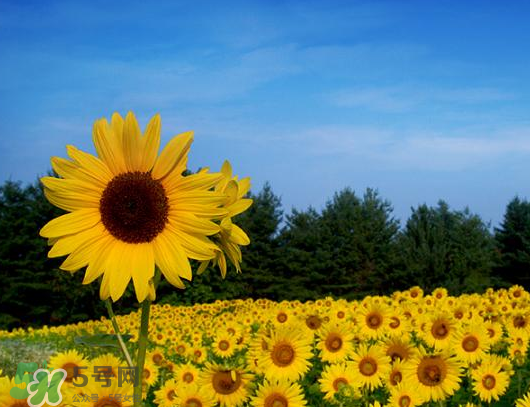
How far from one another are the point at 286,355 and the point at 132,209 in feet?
7.17

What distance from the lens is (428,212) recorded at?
115 ft

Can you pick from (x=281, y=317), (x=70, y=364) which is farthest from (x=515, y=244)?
(x=70, y=364)

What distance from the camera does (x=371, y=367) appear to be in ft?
13.0

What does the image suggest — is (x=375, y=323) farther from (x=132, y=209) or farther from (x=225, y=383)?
(x=132, y=209)

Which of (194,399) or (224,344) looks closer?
(194,399)

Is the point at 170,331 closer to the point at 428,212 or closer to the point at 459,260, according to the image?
the point at 459,260

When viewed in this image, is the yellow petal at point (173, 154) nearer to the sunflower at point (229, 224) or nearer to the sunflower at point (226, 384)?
the sunflower at point (229, 224)

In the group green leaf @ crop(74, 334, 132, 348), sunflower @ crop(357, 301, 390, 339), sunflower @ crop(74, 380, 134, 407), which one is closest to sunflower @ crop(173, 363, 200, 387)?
sunflower @ crop(357, 301, 390, 339)

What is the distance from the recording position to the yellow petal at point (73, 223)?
5.66 feet

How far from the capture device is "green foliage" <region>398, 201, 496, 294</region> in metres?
31.2

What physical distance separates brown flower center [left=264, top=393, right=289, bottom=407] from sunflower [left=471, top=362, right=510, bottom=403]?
196 centimetres

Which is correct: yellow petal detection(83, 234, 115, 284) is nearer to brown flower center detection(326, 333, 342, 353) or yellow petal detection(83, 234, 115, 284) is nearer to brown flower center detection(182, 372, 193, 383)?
brown flower center detection(182, 372, 193, 383)

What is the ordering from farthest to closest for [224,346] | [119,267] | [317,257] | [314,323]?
1. [317,257]
2. [224,346]
3. [314,323]
4. [119,267]

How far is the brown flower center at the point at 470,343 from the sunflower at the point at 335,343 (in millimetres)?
791
